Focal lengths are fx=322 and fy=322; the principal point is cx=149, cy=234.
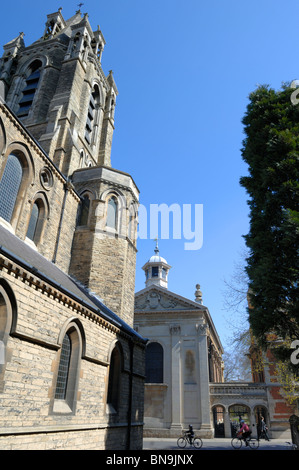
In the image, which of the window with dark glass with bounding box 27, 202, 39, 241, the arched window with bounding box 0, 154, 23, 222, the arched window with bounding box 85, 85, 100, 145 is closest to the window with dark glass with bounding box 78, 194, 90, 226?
the window with dark glass with bounding box 27, 202, 39, 241

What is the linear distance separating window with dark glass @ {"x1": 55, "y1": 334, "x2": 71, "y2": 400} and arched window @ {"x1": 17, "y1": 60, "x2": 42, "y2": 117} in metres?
19.1

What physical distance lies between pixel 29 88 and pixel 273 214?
71.1 feet

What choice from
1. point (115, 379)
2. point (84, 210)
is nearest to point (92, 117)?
point (84, 210)

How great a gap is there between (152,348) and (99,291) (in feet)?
59.3

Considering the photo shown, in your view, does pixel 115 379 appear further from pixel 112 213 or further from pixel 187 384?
pixel 187 384

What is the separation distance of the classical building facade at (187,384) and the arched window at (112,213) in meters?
15.5

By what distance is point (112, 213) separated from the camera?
1711 centimetres

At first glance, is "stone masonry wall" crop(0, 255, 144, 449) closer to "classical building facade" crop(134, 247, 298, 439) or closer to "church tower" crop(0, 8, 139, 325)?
"church tower" crop(0, 8, 139, 325)

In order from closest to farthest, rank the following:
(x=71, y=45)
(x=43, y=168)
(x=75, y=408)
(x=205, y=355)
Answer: (x=75, y=408), (x=43, y=168), (x=71, y=45), (x=205, y=355)

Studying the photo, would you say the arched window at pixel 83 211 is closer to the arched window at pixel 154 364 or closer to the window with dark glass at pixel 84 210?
the window with dark glass at pixel 84 210

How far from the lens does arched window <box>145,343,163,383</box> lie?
2931 centimetres

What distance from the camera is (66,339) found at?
8641 mm

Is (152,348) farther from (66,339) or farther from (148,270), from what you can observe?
(66,339)
